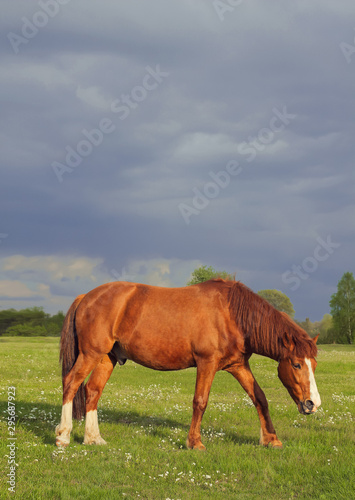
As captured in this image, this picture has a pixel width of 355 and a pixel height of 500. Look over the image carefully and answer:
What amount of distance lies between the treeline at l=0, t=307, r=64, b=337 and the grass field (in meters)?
63.1

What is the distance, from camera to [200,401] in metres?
8.20

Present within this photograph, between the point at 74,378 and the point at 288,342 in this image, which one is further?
the point at 74,378

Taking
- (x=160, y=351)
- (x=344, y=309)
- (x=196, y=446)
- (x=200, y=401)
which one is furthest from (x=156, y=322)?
(x=344, y=309)

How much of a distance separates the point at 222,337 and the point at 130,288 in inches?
85.3

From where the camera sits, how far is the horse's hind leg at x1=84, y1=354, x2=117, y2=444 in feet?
28.0

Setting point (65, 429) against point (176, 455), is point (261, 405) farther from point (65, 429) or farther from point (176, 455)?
point (65, 429)

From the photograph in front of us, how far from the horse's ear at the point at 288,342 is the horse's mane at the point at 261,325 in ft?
0.20

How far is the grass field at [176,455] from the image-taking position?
6227 millimetres

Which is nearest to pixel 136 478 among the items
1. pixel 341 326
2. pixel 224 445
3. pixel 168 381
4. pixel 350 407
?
pixel 224 445

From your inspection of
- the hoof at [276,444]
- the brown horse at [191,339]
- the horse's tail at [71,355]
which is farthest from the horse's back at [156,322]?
the hoof at [276,444]

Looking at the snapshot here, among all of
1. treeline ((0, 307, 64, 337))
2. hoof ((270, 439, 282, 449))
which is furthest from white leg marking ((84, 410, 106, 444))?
treeline ((0, 307, 64, 337))

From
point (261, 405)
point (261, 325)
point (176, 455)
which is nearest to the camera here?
point (176, 455)

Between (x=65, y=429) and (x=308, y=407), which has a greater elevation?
(x=308, y=407)

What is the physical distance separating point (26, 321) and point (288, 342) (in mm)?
75270
